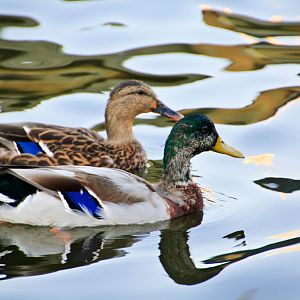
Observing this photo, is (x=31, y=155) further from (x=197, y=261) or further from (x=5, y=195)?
(x=197, y=261)

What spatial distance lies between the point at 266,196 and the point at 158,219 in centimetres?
103

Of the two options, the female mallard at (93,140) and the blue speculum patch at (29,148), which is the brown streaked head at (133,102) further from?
the blue speculum patch at (29,148)

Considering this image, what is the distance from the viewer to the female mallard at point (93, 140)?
401 inches

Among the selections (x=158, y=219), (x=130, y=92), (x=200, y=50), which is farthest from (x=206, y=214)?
(x=200, y=50)

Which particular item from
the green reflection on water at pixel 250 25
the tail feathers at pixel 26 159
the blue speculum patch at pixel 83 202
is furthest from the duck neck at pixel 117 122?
the green reflection on water at pixel 250 25

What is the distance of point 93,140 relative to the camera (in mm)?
10500

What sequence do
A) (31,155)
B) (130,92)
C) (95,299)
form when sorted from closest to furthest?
(95,299) → (31,155) → (130,92)

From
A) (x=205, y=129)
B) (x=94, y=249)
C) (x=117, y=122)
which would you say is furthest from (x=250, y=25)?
(x=94, y=249)

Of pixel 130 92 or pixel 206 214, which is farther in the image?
pixel 130 92

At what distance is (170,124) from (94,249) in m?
3.22

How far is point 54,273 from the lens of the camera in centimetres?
818

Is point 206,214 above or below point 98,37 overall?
below

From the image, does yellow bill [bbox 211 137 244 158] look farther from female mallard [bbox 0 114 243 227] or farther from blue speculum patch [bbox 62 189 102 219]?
blue speculum patch [bbox 62 189 102 219]

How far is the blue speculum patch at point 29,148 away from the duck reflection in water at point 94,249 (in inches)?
47.3
